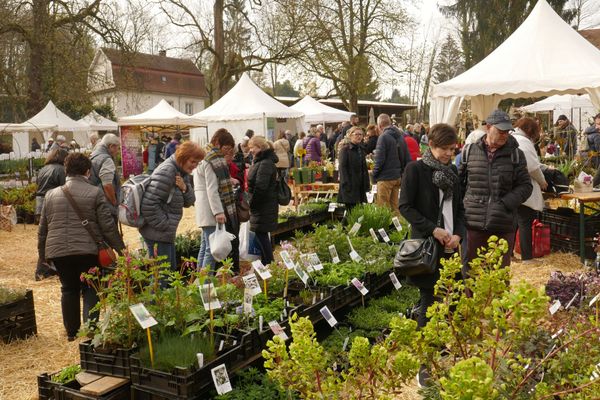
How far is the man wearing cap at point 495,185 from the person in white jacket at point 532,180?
124 cm

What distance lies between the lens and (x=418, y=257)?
11.1 feet

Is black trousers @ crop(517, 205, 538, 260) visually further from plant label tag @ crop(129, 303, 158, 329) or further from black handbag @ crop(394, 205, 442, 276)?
plant label tag @ crop(129, 303, 158, 329)

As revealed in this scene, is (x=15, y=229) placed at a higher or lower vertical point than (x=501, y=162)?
lower

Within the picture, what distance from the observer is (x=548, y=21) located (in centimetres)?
846

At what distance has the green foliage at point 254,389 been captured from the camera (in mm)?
2791

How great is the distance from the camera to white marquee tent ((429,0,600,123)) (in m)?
7.45

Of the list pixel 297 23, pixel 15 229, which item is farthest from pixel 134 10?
pixel 15 229

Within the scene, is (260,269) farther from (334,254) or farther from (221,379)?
(334,254)

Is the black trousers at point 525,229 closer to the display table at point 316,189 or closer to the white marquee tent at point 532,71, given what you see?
the white marquee tent at point 532,71

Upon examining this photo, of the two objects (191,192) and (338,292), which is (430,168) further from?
(191,192)

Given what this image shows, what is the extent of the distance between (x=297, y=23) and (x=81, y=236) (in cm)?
1777

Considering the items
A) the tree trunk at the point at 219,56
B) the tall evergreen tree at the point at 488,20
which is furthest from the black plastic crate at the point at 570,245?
the tall evergreen tree at the point at 488,20

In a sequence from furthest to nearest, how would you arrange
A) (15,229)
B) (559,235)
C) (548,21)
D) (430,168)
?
(15,229)
(548,21)
(559,235)
(430,168)

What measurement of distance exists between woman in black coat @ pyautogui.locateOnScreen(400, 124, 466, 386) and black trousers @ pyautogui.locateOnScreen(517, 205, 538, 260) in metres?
3.01
